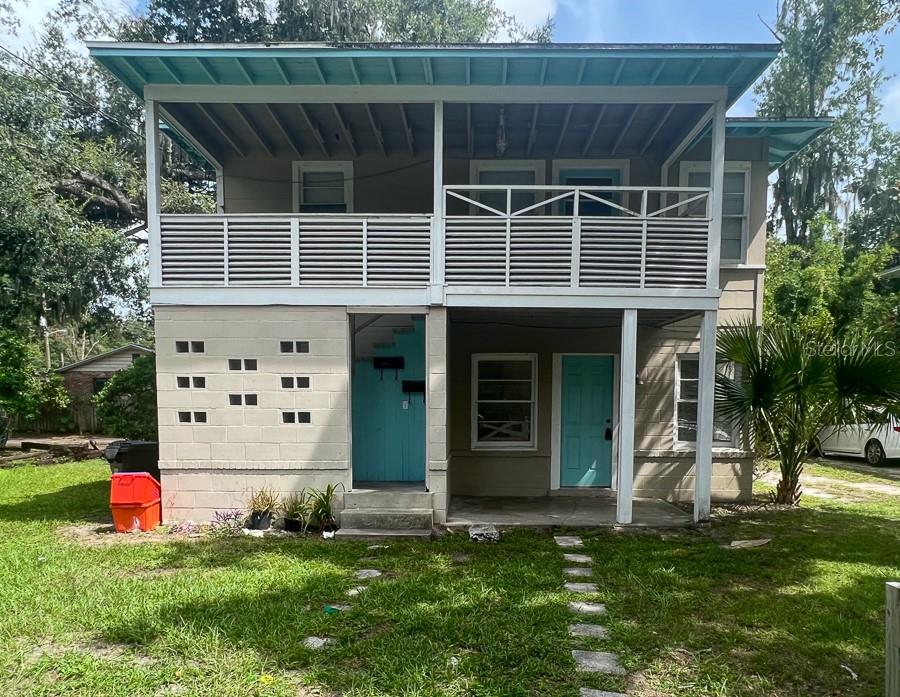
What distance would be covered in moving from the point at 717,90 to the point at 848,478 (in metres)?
8.62

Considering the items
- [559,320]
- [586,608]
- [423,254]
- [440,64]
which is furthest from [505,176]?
[586,608]

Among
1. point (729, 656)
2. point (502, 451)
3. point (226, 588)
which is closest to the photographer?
point (729, 656)

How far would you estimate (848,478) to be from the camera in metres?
10.4

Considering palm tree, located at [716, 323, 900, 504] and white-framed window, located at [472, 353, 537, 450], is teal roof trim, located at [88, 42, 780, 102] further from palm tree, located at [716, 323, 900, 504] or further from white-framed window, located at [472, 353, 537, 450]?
white-framed window, located at [472, 353, 537, 450]

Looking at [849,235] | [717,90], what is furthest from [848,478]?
[849,235]

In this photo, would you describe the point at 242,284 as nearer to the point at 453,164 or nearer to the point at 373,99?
the point at 373,99

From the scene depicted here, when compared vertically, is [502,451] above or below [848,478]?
above

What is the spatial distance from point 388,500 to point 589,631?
3.20 metres

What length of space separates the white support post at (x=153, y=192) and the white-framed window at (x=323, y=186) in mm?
2233

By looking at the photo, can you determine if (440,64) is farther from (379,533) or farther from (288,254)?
(379,533)

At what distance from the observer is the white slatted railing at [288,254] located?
6.45 m

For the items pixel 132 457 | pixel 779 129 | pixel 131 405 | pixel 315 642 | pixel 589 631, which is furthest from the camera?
pixel 131 405

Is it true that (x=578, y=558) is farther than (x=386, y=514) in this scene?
No

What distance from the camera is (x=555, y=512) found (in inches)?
282
